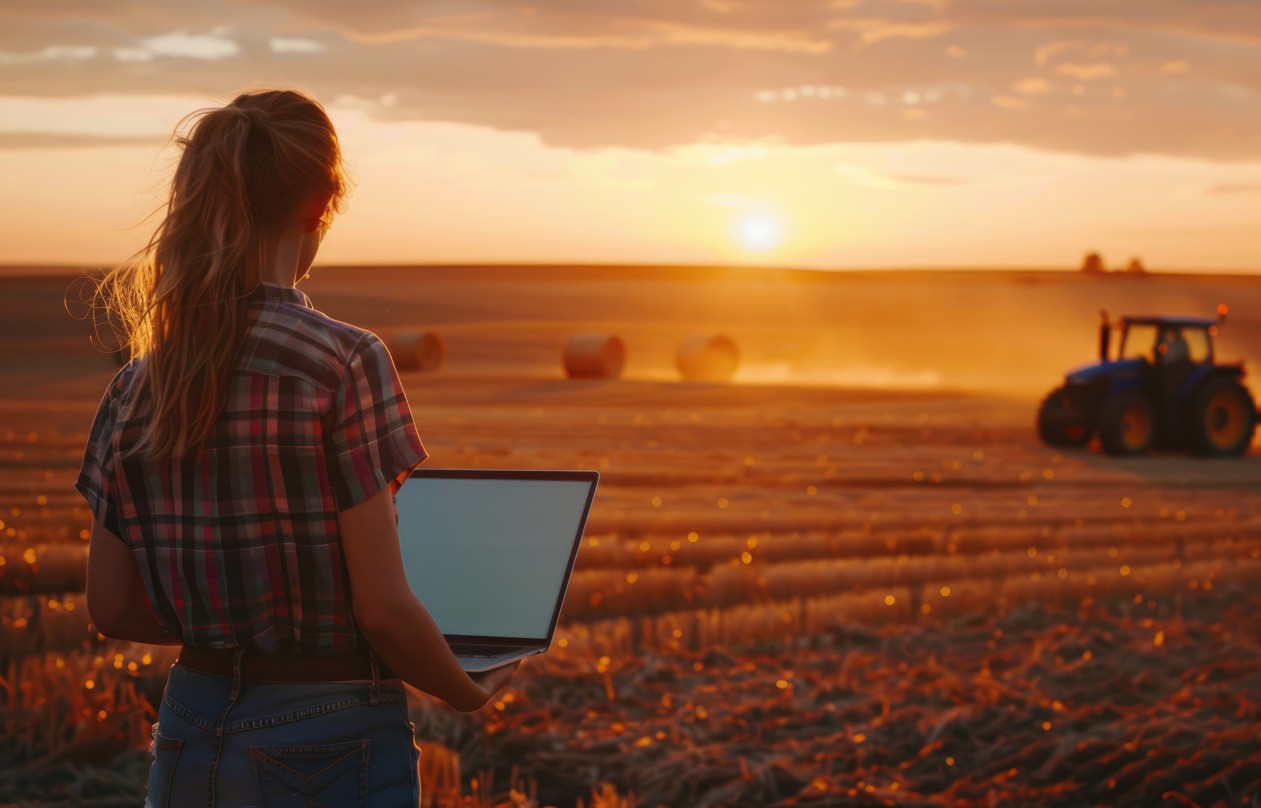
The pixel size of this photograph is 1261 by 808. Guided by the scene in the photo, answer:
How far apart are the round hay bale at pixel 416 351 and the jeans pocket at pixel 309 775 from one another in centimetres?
3128

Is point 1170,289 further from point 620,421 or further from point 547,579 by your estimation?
point 547,579

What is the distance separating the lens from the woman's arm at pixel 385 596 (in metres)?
1.85

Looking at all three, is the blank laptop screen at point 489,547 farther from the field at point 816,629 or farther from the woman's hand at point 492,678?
the field at point 816,629

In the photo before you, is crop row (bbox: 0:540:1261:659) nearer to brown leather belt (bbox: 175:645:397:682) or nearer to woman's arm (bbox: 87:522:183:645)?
woman's arm (bbox: 87:522:183:645)

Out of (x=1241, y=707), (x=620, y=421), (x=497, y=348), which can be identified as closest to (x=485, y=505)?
(x=1241, y=707)

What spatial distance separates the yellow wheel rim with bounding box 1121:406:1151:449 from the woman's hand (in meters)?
16.1

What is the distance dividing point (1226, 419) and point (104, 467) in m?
17.6

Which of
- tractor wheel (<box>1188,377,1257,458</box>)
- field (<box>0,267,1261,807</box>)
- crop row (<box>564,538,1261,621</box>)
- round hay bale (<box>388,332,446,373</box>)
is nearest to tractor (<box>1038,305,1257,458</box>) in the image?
tractor wheel (<box>1188,377,1257,458</box>)

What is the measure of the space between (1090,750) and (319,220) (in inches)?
168

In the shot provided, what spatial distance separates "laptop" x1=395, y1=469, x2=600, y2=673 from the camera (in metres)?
2.33

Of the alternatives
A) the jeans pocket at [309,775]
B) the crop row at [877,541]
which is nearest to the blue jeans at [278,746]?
the jeans pocket at [309,775]

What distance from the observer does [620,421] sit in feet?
67.9

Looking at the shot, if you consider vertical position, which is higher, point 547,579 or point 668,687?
point 547,579

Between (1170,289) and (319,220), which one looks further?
(1170,289)
